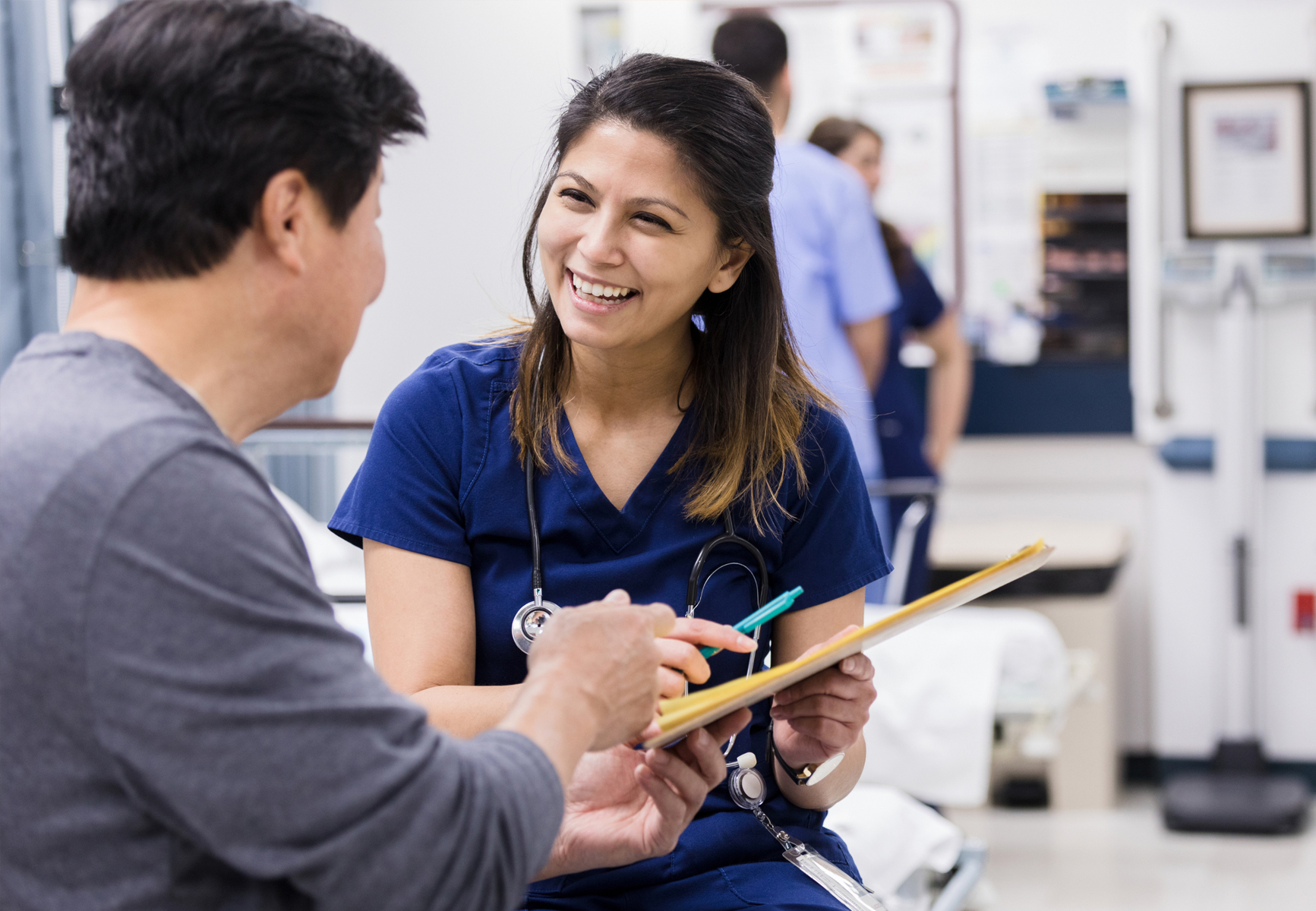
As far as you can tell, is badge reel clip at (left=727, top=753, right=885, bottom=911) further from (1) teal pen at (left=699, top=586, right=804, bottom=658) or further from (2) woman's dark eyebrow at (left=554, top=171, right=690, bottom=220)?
(2) woman's dark eyebrow at (left=554, top=171, right=690, bottom=220)

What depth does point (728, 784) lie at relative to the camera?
4.22 ft

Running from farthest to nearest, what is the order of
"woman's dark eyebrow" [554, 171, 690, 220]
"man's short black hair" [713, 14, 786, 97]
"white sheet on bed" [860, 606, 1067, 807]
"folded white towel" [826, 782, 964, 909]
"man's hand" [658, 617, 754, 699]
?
"man's short black hair" [713, 14, 786, 97] < "white sheet on bed" [860, 606, 1067, 807] < "folded white towel" [826, 782, 964, 909] < "woman's dark eyebrow" [554, 171, 690, 220] < "man's hand" [658, 617, 754, 699]

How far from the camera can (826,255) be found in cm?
Answer: 285

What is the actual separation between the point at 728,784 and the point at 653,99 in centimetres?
68

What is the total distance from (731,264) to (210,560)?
855 millimetres

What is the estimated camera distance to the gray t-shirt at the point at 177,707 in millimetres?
682

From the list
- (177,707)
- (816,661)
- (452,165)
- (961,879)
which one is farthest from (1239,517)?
(177,707)

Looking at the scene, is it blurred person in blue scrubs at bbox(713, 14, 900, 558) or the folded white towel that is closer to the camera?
the folded white towel

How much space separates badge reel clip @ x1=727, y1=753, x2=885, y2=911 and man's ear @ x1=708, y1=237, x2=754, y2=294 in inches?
19.7

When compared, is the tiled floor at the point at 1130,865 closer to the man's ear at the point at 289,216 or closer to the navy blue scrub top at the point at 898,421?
the navy blue scrub top at the point at 898,421

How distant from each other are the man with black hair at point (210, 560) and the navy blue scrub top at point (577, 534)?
39 centimetres

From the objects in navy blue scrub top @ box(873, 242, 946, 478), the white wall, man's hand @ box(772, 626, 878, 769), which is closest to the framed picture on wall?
navy blue scrub top @ box(873, 242, 946, 478)

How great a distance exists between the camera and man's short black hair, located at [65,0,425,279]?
775 mm

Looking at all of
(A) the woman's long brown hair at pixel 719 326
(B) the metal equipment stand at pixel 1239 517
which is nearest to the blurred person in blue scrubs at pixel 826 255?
(B) the metal equipment stand at pixel 1239 517
